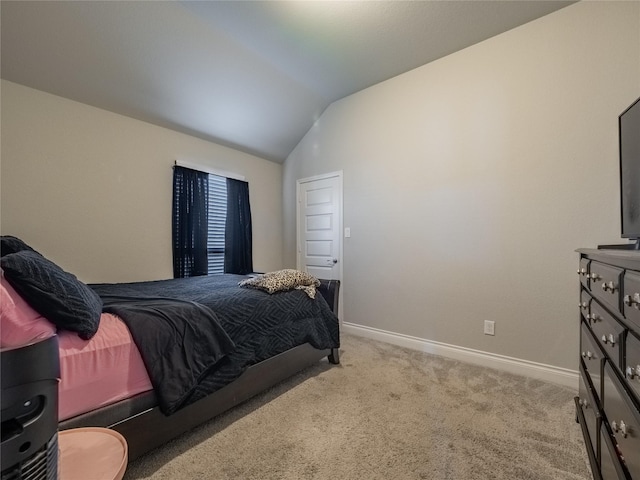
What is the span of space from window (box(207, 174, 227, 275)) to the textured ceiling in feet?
2.49

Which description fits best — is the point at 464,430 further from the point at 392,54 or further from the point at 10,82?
the point at 10,82

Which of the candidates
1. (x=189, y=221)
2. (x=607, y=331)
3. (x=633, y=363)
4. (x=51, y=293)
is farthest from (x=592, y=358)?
(x=189, y=221)

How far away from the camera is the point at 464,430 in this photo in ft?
5.39

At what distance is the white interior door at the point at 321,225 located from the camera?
12.0 feet

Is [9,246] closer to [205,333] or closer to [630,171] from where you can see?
[205,333]

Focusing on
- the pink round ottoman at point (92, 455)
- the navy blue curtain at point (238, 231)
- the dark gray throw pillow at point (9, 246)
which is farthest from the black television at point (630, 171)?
the navy blue curtain at point (238, 231)

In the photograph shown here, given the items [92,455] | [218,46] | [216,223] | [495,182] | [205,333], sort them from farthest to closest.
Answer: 1. [216,223]
2. [218,46]
3. [495,182]
4. [205,333]
5. [92,455]

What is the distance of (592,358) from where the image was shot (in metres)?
1.30

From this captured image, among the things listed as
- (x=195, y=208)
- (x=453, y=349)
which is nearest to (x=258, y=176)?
(x=195, y=208)

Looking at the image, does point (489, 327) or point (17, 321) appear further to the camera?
point (489, 327)

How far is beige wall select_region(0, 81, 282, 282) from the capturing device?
2373mm

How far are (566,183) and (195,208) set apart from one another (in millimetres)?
3603

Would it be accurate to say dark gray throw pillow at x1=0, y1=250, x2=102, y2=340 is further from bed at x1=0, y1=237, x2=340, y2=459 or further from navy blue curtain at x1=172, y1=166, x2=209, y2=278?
navy blue curtain at x1=172, y1=166, x2=209, y2=278

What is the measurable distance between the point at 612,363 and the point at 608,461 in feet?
1.15
